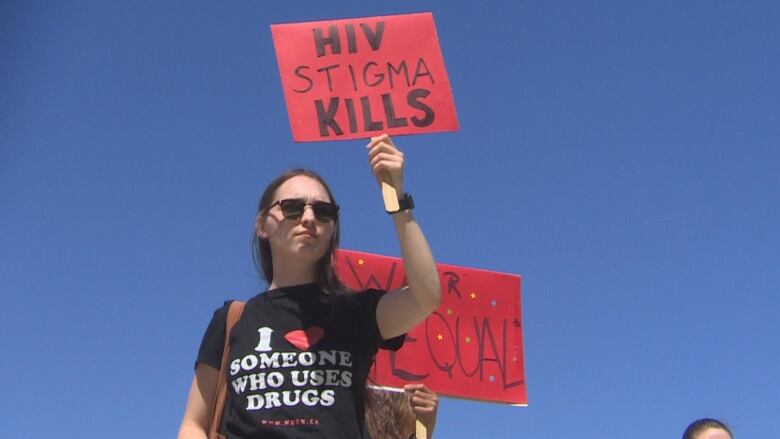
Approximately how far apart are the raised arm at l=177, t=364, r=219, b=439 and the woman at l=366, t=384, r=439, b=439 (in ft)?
2.32

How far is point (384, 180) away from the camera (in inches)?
111

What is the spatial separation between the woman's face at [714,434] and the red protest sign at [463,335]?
74 cm

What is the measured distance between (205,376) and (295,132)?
849mm

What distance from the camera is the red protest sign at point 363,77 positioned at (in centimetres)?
324

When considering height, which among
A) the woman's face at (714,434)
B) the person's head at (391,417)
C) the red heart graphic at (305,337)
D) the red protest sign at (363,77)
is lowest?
the woman's face at (714,434)

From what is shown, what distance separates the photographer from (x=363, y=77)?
3377mm

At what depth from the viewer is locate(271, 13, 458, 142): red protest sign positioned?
324 cm

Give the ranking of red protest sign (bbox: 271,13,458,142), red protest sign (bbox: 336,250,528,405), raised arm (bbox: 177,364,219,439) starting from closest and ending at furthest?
raised arm (bbox: 177,364,219,439)
red protest sign (bbox: 271,13,458,142)
red protest sign (bbox: 336,250,528,405)

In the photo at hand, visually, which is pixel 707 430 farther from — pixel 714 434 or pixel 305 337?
pixel 305 337

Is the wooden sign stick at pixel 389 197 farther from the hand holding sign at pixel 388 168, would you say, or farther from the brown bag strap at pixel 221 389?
the brown bag strap at pixel 221 389

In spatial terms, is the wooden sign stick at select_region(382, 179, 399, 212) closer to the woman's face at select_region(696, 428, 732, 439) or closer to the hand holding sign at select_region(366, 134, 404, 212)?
the hand holding sign at select_region(366, 134, 404, 212)

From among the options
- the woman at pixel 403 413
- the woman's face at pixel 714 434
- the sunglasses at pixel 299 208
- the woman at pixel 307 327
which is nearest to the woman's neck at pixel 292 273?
the woman at pixel 307 327

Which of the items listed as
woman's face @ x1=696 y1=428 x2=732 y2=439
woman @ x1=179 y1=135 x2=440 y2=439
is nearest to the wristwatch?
woman @ x1=179 y1=135 x2=440 y2=439

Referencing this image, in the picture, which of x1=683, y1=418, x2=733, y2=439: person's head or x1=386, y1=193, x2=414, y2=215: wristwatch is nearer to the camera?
x1=386, y1=193, x2=414, y2=215: wristwatch
